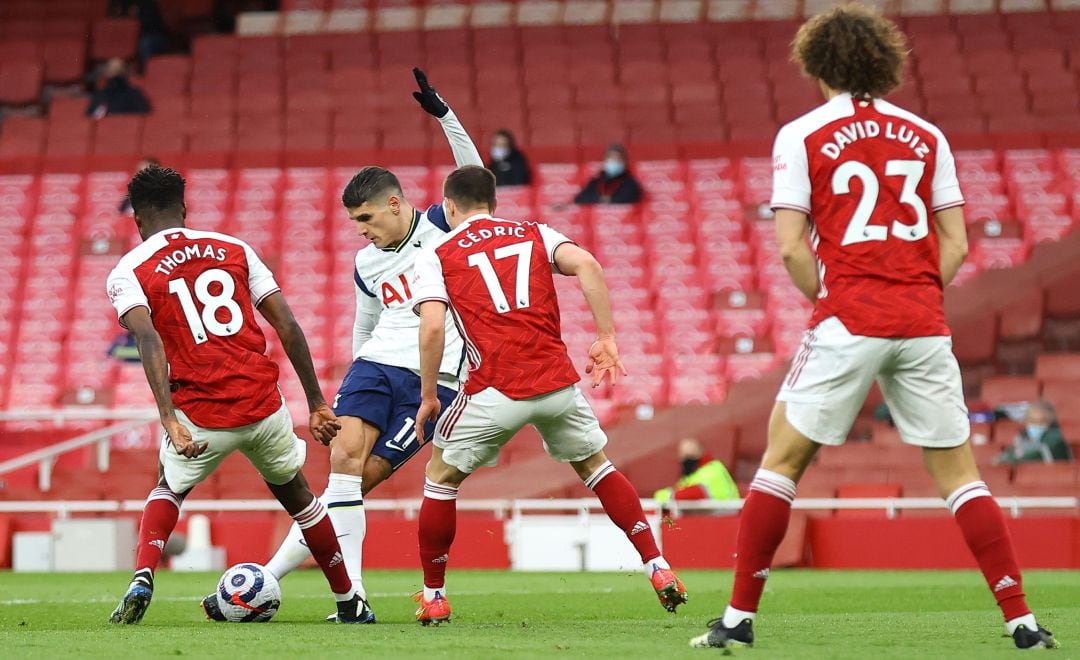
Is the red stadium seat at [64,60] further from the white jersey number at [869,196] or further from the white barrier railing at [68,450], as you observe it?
the white jersey number at [869,196]

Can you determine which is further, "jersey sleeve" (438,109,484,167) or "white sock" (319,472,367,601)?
"jersey sleeve" (438,109,484,167)

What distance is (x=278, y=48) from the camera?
865 inches

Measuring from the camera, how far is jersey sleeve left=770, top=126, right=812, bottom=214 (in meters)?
5.09

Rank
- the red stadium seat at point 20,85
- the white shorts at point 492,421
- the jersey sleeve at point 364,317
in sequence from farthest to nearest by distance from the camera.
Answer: the red stadium seat at point 20,85
the jersey sleeve at point 364,317
the white shorts at point 492,421

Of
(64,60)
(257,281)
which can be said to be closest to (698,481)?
(257,281)

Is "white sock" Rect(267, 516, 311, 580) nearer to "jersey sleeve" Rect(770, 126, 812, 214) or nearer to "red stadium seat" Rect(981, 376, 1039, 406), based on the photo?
"jersey sleeve" Rect(770, 126, 812, 214)

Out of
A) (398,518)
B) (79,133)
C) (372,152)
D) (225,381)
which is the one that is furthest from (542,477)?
(79,133)

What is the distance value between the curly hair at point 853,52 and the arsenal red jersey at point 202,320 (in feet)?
8.89

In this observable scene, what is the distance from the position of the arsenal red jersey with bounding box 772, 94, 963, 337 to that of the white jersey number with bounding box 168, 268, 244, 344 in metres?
2.60

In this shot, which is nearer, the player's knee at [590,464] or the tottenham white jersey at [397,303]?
the player's knee at [590,464]

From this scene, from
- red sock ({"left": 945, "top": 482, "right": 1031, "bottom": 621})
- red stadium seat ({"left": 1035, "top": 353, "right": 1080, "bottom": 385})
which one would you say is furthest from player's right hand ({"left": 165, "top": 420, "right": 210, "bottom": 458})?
red stadium seat ({"left": 1035, "top": 353, "right": 1080, "bottom": 385})

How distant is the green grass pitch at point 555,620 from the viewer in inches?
207

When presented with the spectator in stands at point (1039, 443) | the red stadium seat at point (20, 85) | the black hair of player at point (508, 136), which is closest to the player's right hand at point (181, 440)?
the spectator in stands at point (1039, 443)

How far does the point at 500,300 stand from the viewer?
6367 mm
